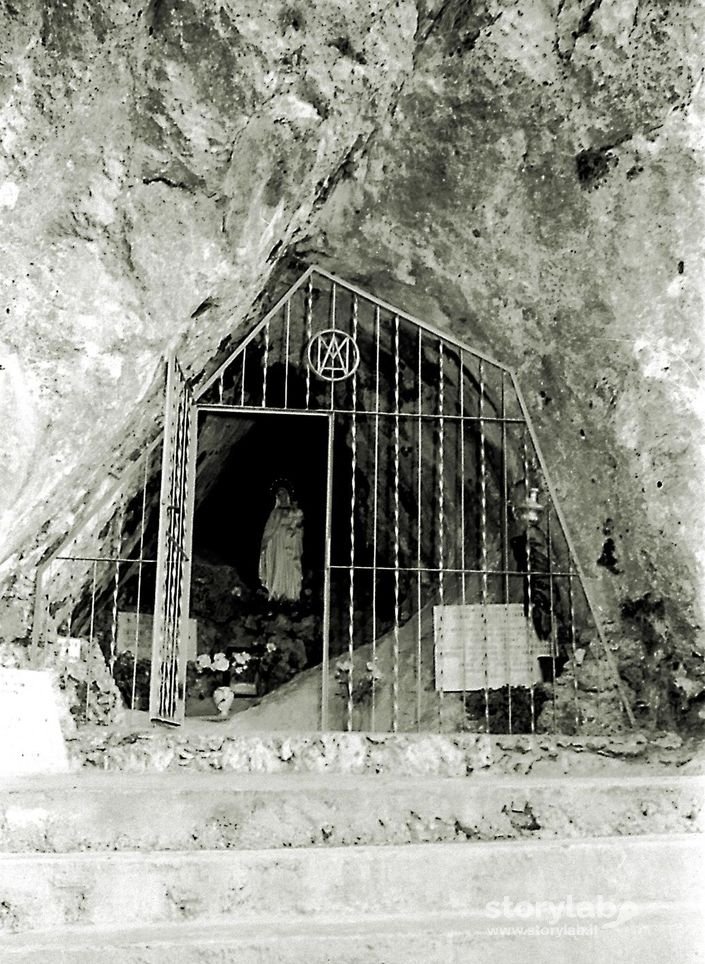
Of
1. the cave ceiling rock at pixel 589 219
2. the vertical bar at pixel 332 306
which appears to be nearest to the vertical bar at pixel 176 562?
the vertical bar at pixel 332 306

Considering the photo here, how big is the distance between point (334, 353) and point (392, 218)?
3.04ft

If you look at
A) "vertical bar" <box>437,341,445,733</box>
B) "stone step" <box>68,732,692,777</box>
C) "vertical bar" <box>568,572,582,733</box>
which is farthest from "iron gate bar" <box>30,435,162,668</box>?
"vertical bar" <box>568,572,582,733</box>

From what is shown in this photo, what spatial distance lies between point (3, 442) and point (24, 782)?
1382 millimetres

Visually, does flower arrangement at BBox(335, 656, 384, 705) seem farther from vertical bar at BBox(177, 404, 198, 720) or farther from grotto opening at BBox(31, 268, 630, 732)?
vertical bar at BBox(177, 404, 198, 720)

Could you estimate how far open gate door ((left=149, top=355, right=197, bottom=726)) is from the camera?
5145mm

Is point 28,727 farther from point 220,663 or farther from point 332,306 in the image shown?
point 220,663

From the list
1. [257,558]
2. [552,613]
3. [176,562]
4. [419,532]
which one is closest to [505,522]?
[419,532]

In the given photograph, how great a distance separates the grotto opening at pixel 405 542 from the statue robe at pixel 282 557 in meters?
1.05

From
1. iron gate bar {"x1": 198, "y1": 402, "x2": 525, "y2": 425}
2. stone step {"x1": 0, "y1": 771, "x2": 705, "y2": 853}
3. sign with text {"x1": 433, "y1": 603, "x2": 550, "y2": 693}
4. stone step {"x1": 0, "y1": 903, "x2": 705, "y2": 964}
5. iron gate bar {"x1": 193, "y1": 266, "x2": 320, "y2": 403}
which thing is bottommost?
stone step {"x1": 0, "y1": 903, "x2": 705, "y2": 964}

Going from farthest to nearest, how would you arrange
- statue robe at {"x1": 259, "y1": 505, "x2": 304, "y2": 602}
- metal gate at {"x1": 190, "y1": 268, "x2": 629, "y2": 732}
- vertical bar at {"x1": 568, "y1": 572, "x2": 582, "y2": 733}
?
statue robe at {"x1": 259, "y1": 505, "x2": 304, "y2": 602}
metal gate at {"x1": 190, "y1": 268, "x2": 629, "y2": 732}
vertical bar at {"x1": 568, "y1": 572, "x2": 582, "y2": 733}

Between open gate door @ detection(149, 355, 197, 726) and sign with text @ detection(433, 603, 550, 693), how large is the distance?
1.62 metres

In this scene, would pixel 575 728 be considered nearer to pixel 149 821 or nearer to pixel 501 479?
pixel 501 479

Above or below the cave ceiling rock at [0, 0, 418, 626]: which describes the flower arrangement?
below

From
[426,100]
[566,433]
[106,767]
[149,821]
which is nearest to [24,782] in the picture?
[149,821]
